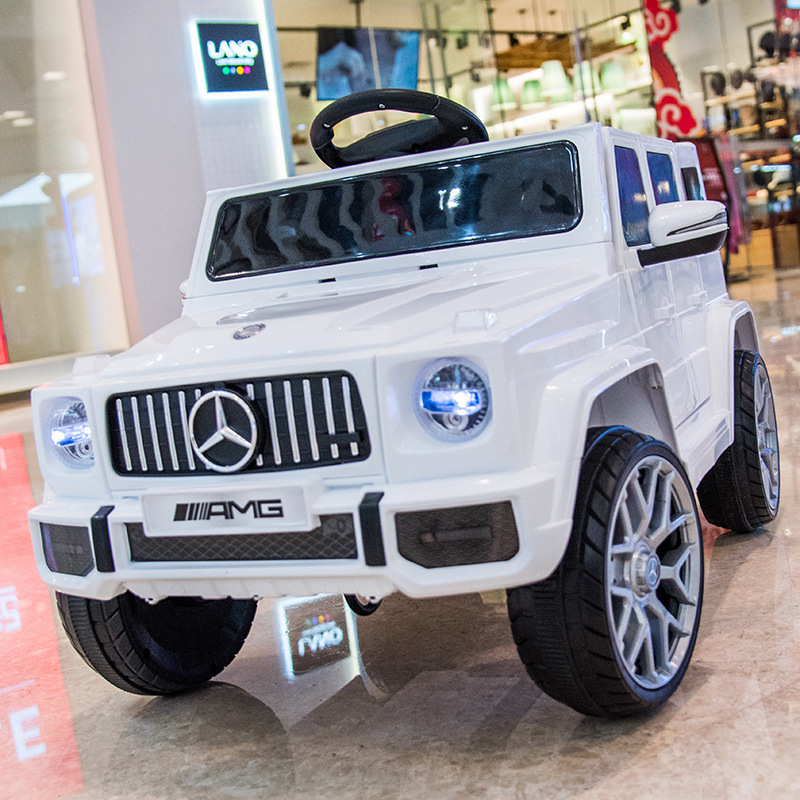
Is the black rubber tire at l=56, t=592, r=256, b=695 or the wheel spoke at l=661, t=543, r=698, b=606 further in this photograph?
the black rubber tire at l=56, t=592, r=256, b=695

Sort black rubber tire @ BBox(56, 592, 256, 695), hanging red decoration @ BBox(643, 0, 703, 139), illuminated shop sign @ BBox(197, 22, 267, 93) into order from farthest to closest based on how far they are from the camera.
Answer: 1. hanging red decoration @ BBox(643, 0, 703, 139)
2. illuminated shop sign @ BBox(197, 22, 267, 93)
3. black rubber tire @ BBox(56, 592, 256, 695)

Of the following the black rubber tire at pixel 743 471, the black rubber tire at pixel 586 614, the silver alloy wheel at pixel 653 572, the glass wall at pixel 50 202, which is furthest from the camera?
the glass wall at pixel 50 202

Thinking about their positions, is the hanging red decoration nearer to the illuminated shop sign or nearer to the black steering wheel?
the illuminated shop sign

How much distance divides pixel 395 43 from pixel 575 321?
14.7 meters

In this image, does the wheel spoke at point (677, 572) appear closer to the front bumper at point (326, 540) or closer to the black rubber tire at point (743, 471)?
the front bumper at point (326, 540)

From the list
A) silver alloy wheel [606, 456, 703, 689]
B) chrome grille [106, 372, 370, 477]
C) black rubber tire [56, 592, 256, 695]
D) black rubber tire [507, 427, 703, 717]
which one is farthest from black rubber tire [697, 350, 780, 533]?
chrome grille [106, 372, 370, 477]

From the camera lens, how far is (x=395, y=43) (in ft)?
53.2

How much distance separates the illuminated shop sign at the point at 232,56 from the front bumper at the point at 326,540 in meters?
9.20

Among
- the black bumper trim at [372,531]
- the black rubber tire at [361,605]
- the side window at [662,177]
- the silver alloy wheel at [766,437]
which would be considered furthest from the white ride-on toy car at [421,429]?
the silver alloy wheel at [766,437]

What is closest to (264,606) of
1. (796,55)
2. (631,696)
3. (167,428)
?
(167,428)

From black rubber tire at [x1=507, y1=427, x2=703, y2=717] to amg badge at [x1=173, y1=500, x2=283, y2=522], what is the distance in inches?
23.1

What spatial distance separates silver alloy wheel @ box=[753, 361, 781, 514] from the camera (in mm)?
4008

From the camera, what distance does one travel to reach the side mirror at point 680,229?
314cm

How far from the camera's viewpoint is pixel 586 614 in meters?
2.33
